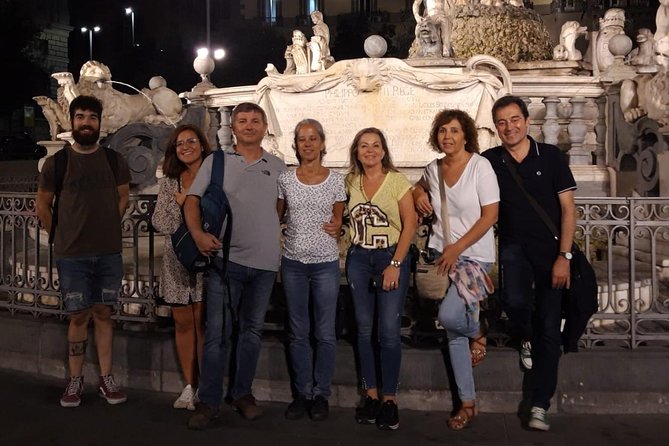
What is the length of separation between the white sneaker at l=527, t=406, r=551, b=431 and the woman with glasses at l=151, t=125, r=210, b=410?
82.1 inches

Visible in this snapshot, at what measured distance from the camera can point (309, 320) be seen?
16.7 feet

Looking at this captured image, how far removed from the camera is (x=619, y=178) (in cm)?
1088

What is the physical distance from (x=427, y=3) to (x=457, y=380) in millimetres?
11881

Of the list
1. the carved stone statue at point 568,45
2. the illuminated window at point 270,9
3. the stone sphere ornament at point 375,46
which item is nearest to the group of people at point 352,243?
the stone sphere ornament at point 375,46

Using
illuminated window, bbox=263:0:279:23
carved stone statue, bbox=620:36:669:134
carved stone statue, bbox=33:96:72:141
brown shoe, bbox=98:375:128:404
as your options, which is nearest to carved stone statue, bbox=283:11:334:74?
carved stone statue, bbox=33:96:72:141

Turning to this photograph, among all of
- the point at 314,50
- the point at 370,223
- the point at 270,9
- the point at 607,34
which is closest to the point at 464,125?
the point at 370,223

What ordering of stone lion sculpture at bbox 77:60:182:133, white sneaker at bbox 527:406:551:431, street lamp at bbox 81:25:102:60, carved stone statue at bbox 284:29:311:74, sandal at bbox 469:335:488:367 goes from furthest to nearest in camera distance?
street lamp at bbox 81:25:102:60 < carved stone statue at bbox 284:29:311:74 < stone lion sculpture at bbox 77:60:182:133 < sandal at bbox 469:335:488:367 < white sneaker at bbox 527:406:551:431

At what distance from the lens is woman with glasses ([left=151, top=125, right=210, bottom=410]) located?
5102 millimetres

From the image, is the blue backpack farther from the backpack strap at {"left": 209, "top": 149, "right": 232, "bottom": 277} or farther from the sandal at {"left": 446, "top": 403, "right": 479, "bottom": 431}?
the sandal at {"left": 446, "top": 403, "right": 479, "bottom": 431}

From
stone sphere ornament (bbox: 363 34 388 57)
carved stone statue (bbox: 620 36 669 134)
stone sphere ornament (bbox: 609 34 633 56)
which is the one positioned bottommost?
carved stone statue (bbox: 620 36 669 134)

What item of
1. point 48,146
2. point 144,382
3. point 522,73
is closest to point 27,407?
point 144,382

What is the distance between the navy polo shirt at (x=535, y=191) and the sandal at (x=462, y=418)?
102 centimetres

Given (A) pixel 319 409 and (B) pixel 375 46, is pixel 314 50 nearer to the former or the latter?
(B) pixel 375 46

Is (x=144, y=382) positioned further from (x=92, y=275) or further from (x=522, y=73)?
(x=522, y=73)
